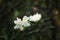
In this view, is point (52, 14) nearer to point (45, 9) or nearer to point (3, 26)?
point (45, 9)

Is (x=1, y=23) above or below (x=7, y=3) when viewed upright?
below

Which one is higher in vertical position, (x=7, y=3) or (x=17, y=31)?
(x=7, y=3)

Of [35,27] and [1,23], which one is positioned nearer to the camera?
[35,27]

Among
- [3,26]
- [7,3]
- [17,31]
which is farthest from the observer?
[7,3]

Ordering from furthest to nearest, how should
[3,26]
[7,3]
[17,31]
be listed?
[7,3] → [3,26] → [17,31]

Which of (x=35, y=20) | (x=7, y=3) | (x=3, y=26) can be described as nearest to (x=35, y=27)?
(x=35, y=20)

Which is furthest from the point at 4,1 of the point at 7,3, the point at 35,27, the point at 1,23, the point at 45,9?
the point at 35,27

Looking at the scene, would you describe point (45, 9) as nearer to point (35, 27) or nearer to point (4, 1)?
point (4, 1)

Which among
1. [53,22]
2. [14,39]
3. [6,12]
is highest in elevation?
[6,12]

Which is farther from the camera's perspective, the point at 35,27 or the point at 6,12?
the point at 6,12
